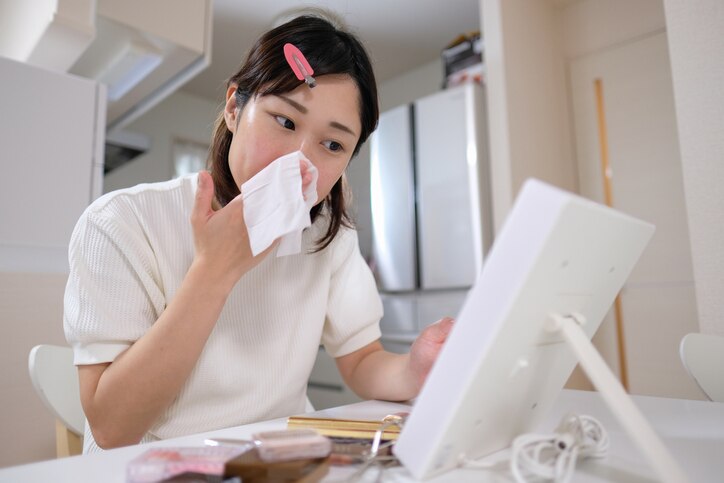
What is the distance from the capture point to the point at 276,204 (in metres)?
0.57

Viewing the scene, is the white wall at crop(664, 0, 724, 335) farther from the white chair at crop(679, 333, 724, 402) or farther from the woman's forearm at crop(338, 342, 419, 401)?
the woman's forearm at crop(338, 342, 419, 401)

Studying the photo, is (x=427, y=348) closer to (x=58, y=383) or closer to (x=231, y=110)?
(x=231, y=110)

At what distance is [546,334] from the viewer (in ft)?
1.07

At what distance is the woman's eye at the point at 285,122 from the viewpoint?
0.62 meters

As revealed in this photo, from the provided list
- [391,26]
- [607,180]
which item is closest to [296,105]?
[607,180]

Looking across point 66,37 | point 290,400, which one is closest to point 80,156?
point 66,37

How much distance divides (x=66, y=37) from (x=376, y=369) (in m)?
1.52

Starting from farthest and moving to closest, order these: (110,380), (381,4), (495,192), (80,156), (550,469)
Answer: (381,4)
(495,192)
(80,156)
(110,380)
(550,469)

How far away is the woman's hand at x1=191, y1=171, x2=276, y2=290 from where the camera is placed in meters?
0.57

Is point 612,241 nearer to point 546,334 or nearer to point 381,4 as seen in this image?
point 546,334

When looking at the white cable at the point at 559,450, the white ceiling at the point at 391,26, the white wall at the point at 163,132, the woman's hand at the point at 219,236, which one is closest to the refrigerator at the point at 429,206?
the white ceiling at the point at 391,26

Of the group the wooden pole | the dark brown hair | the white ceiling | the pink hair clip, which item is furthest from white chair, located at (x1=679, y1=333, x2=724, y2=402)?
the white ceiling

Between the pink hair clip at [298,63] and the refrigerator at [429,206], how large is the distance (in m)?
1.54

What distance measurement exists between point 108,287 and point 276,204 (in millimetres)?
219
